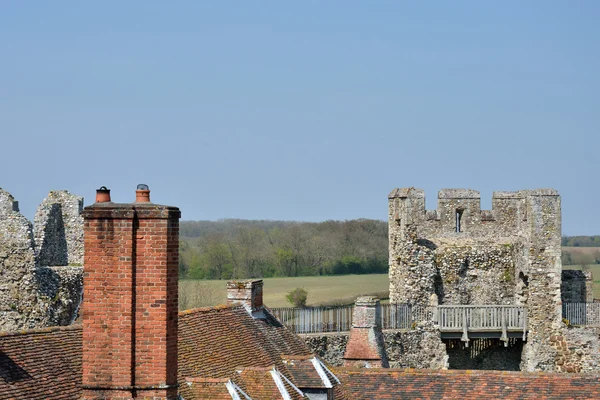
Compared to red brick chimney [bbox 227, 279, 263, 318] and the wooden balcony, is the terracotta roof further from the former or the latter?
the wooden balcony

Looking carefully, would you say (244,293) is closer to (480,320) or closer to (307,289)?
(480,320)

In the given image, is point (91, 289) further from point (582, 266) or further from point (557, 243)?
point (582, 266)

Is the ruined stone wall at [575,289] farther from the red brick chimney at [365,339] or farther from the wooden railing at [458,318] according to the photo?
the red brick chimney at [365,339]

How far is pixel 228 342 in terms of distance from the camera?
908 inches

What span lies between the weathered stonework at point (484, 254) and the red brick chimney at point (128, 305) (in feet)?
96.6

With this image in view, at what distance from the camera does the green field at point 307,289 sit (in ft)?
176

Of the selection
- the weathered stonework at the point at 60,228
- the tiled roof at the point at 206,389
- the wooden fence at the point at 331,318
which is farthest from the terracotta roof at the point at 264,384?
the wooden fence at the point at 331,318

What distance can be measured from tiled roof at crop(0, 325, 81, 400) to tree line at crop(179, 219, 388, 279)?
50.0 meters

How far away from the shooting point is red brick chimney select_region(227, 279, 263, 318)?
25.8m

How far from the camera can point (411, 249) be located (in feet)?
144

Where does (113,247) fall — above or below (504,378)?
above

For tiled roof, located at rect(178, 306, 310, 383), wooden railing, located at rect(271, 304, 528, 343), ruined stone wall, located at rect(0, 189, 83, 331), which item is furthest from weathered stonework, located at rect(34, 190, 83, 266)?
wooden railing, located at rect(271, 304, 528, 343)

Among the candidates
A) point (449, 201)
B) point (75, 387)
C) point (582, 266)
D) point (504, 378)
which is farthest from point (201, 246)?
point (75, 387)

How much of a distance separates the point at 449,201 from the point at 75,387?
2960 cm
